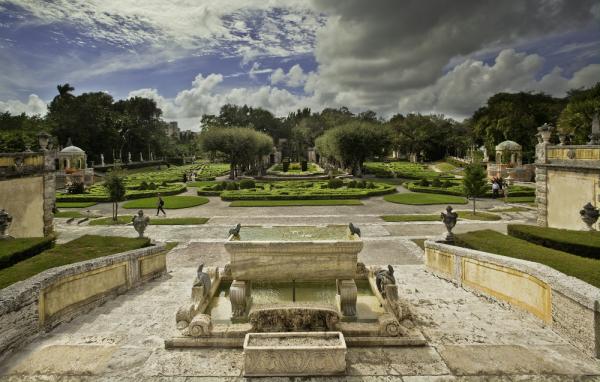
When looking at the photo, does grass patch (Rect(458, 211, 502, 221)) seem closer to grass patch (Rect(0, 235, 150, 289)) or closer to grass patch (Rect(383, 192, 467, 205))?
grass patch (Rect(383, 192, 467, 205))

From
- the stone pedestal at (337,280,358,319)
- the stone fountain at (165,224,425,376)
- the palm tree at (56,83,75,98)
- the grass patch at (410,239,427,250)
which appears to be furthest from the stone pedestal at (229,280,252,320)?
the palm tree at (56,83,75,98)

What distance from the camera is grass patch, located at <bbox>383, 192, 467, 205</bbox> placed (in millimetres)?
28984

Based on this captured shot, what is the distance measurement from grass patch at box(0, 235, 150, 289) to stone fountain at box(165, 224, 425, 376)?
12.6ft

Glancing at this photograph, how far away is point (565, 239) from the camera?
1159cm

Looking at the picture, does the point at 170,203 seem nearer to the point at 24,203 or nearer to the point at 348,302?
the point at 24,203

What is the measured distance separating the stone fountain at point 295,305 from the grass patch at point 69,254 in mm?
3844

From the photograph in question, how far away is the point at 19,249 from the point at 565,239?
16590 mm

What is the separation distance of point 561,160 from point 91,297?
72.2ft

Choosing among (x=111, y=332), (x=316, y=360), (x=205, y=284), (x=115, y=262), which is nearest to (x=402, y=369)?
(x=316, y=360)

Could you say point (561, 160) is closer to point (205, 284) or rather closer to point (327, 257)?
point (327, 257)

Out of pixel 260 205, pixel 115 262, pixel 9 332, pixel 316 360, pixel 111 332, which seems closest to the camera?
pixel 316 360

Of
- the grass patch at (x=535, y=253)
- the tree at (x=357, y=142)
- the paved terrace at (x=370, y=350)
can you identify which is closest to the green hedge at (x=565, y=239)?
the grass patch at (x=535, y=253)

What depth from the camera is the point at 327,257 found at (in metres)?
8.42

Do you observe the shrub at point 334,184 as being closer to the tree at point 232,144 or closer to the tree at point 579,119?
the tree at point 232,144
